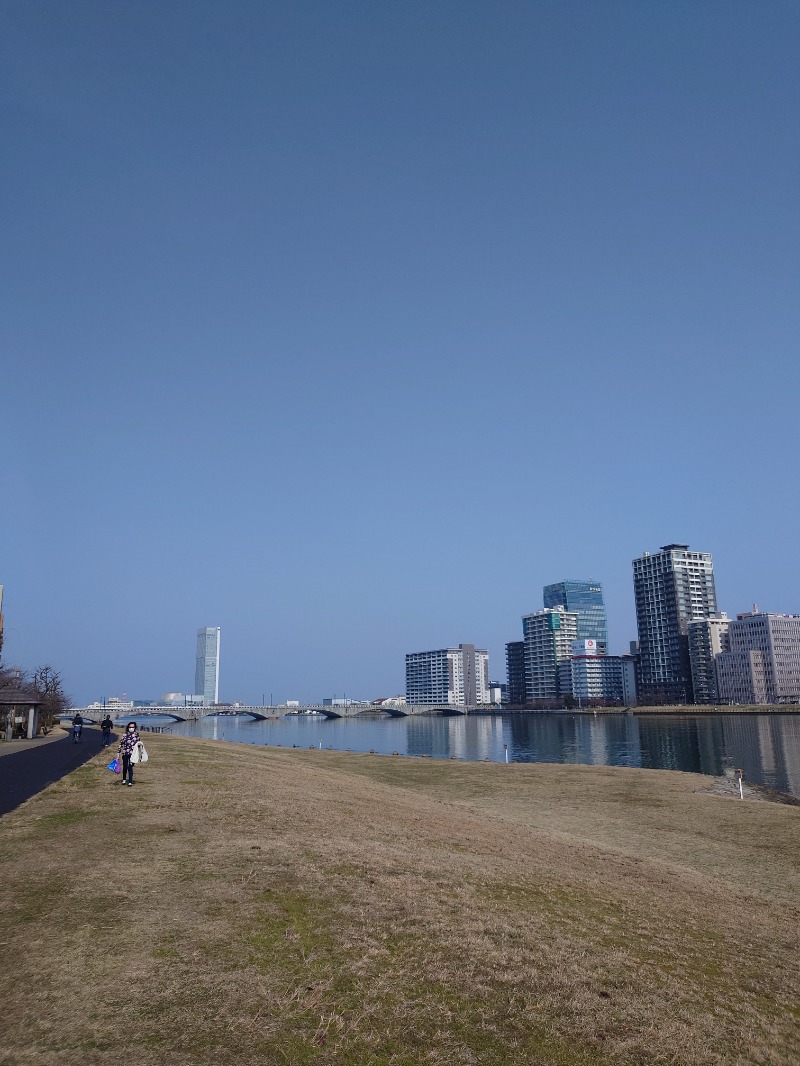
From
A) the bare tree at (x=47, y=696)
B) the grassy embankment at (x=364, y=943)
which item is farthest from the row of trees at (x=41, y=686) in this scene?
the grassy embankment at (x=364, y=943)

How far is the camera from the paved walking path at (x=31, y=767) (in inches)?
1057

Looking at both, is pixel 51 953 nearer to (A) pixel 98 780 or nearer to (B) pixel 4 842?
(B) pixel 4 842

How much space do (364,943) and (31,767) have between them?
33.2m

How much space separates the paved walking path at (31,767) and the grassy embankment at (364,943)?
1.48m

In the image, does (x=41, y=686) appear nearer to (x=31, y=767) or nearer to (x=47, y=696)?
(x=47, y=696)

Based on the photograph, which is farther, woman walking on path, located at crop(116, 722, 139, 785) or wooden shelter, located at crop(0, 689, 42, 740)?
wooden shelter, located at crop(0, 689, 42, 740)

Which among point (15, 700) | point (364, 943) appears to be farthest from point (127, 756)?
point (15, 700)

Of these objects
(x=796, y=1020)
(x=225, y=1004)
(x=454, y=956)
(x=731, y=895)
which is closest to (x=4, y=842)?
(x=225, y=1004)

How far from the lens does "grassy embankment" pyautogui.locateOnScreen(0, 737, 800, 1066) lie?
365 inches

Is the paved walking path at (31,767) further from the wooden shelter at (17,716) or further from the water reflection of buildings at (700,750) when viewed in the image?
the water reflection of buildings at (700,750)

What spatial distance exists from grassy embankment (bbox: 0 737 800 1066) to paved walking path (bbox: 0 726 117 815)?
148 cm

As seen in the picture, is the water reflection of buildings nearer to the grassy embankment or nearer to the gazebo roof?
the grassy embankment

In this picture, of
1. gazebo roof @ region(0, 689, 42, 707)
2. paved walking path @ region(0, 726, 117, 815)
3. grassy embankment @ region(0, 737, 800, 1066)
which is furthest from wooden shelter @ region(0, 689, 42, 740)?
grassy embankment @ region(0, 737, 800, 1066)

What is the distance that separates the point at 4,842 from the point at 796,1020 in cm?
1907
